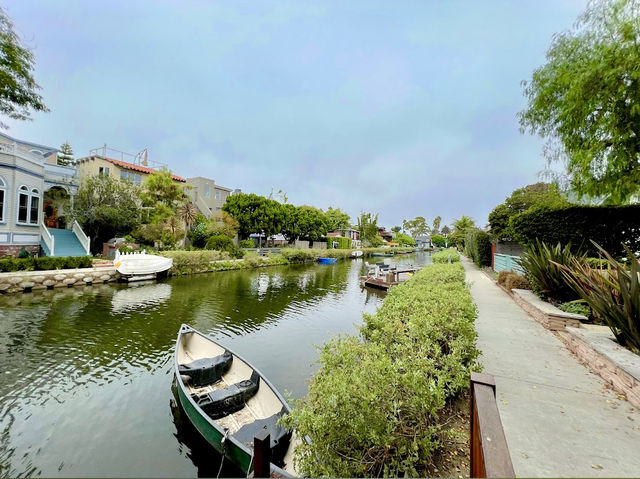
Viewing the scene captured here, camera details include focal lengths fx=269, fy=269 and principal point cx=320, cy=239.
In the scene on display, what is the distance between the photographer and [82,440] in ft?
14.1

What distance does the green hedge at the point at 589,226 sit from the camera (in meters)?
10.6

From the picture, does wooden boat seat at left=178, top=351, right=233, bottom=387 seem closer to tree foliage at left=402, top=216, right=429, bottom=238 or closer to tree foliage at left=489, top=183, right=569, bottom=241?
tree foliage at left=489, top=183, right=569, bottom=241

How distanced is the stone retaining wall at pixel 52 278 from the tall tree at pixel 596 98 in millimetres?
22323

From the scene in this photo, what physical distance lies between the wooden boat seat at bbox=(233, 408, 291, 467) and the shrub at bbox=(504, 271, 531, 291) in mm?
10809

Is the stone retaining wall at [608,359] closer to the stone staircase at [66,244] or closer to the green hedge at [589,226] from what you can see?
the green hedge at [589,226]

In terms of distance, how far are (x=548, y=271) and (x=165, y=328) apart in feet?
40.7

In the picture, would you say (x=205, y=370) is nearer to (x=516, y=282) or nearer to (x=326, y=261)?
(x=516, y=282)

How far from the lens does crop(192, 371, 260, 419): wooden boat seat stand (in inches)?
175

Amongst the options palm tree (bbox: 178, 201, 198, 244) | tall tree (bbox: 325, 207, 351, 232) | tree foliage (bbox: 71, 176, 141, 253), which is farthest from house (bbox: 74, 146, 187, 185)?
tall tree (bbox: 325, 207, 351, 232)

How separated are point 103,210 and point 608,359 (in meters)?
27.9

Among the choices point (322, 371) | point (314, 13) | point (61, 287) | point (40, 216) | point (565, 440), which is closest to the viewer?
point (565, 440)

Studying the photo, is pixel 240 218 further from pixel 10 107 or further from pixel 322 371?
pixel 322 371

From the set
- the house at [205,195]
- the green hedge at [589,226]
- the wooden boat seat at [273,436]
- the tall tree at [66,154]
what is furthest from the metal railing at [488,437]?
the tall tree at [66,154]

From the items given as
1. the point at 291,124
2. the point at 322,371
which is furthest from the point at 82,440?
the point at 291,124
